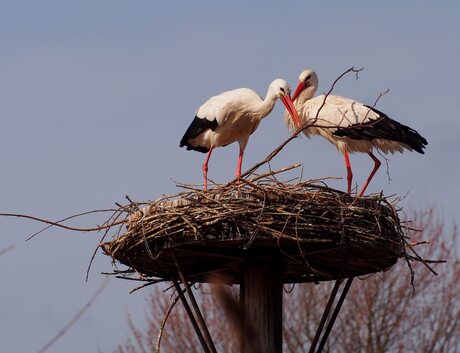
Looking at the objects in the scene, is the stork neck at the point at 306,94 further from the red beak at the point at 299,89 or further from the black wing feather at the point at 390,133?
the black wing feather at the point at 390,133

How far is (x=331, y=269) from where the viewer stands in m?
7.34

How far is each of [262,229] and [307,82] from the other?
4.59 meters

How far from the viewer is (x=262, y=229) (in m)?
6.39

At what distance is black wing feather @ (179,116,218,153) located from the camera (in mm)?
9945

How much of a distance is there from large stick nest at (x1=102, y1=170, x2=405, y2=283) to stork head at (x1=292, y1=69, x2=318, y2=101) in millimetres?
3875

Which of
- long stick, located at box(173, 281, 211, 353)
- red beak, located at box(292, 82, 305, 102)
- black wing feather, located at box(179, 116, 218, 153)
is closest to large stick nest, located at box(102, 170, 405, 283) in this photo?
long stick, located at box(173, 281, 211, 353)

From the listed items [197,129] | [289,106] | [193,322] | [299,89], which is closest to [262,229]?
[193,322]

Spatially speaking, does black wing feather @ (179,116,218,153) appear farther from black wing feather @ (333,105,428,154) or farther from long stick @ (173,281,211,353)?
long stick @ (173,281,211,353)

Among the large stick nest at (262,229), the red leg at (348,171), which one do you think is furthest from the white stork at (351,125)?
the large stick nest at (262,229)

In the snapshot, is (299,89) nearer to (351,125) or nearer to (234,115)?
(351,125)

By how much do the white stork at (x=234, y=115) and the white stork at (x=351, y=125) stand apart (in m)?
0.48

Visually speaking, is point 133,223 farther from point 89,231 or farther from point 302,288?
point 302,288

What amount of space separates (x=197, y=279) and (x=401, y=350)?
989 centimetres

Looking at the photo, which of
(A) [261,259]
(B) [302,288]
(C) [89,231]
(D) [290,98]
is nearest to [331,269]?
(A) [261,259]
